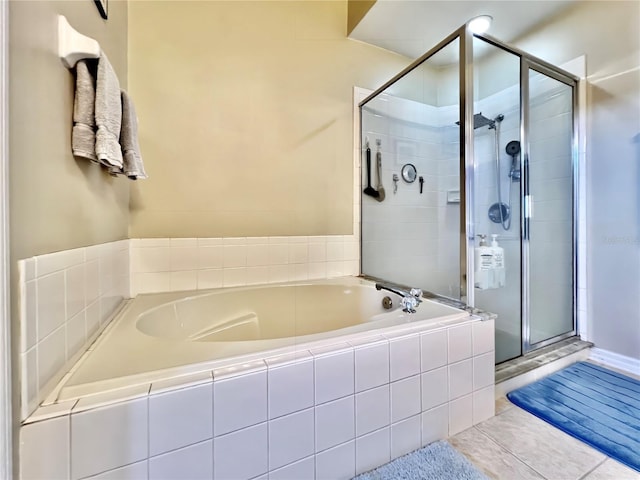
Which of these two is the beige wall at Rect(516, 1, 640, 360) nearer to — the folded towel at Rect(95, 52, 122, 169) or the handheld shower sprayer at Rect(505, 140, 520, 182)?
the handheld shower sprayer at Rect(505, 140, 520, 182)

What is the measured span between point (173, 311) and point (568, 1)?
3125 millimetres

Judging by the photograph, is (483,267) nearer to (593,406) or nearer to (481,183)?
(481,183)

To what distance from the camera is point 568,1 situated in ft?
5.86

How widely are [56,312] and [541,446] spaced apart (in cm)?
173

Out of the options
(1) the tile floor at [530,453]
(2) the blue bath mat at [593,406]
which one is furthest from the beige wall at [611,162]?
(1) the tile floor at [530,453]

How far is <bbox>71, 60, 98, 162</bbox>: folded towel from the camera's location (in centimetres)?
86

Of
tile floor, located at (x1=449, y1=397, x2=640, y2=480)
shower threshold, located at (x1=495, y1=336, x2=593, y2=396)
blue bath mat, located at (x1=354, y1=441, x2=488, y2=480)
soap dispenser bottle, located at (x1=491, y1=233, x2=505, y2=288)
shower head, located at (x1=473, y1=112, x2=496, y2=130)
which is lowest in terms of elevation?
tile floor, located at (x1=449, y1=397, x2=640, y2=480)

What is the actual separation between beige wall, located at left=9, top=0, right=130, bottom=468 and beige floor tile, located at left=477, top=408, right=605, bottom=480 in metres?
1.53

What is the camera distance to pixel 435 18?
1.91 meters

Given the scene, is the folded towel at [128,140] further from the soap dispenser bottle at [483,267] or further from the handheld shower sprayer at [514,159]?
the handheld shower sprayer at [514,159]

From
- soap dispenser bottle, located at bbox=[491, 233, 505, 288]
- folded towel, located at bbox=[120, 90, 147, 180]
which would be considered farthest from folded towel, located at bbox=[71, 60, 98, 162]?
soap dispenser bottle, located at bbox=[491, 233, 505, 288]

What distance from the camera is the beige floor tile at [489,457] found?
3.09 feet

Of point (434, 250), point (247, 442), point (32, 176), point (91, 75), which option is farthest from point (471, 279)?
point (91, 75)

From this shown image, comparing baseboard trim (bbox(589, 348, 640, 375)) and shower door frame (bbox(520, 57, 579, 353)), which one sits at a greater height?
shower door frame (bbox(520, 57, 579, 353))
